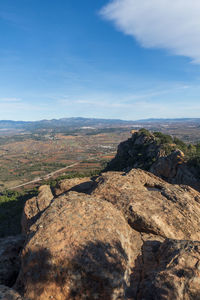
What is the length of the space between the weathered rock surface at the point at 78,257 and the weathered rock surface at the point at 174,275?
40.0 inches

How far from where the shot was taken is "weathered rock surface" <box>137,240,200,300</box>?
6.58 meters

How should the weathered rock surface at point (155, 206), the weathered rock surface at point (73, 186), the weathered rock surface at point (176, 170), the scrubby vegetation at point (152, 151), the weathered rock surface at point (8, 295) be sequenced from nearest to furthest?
the weathered rock surface at point (8, 295) < the weathered rock surface at point (155, 206) < the weathered rock surface at point (73, 186) < the weathered rock surface at point (176, 170) < the scrubby vegetation at point (152, 151)

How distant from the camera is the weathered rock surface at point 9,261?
9.61 metres

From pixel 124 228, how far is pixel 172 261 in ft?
10.6

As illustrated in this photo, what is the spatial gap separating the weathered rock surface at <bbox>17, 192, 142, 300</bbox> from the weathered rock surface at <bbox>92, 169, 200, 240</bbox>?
5.20 feet

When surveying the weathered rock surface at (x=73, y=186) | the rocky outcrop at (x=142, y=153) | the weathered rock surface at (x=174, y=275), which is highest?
the weathered rock surface at (x=174, y=275)

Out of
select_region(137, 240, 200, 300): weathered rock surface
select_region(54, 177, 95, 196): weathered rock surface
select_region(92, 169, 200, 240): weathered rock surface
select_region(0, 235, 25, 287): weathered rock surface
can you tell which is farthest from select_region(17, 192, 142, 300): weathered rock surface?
select_region(54, 177, 95, 196): weathered rock surface

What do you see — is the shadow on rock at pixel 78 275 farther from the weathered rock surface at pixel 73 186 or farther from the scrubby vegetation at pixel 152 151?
the scrubby vegetation at pixel 152 151

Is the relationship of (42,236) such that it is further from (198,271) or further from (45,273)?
(198,271)

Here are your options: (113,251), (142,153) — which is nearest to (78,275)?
(113,251)

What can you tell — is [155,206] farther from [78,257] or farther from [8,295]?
[8,295]

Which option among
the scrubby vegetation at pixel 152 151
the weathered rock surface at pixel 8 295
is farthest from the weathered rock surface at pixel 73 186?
the scrubby vegetation at pixel 152 151

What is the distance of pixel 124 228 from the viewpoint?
1045 cm

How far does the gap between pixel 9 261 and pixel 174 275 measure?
9.37 m
